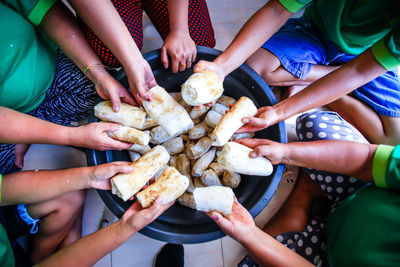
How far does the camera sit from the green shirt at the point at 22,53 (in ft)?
2.21

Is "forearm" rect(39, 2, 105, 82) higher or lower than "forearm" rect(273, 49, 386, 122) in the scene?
higher

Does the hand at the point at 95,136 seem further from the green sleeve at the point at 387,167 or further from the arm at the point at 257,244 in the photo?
the green sleeve at the point at 387,167

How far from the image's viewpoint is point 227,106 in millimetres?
885

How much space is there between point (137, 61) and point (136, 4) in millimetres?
315

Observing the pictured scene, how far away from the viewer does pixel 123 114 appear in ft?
2.45

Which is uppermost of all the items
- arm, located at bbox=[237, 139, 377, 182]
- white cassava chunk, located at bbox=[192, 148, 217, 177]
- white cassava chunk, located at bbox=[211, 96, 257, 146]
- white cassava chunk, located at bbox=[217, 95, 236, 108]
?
white cassava chunk, located at bbox=[211, 96, 257, 146]

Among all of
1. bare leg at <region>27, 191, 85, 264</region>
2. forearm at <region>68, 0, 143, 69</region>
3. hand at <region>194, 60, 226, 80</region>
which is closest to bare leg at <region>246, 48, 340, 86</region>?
hand at <region>194, 60, 226, 80</region>

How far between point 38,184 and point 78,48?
0.41 m

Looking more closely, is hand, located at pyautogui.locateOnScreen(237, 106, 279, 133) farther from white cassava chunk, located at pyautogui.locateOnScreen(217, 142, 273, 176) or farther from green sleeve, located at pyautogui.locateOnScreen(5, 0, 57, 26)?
green sleeve, located at pyautogui.locateOnScreen(5, 0, 57, 26)

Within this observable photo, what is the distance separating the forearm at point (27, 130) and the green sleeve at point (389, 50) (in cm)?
84

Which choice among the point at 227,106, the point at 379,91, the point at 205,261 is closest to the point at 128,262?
the point at 205,261

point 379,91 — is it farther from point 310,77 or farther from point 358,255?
point 358,255

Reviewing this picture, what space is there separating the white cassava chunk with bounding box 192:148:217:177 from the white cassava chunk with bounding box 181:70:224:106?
220mm

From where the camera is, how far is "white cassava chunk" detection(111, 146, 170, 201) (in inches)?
26.5
